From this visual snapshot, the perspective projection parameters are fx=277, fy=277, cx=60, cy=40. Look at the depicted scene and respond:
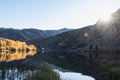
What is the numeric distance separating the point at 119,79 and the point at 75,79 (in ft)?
40.6

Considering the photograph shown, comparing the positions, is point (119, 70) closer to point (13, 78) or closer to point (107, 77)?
point (107, 77)

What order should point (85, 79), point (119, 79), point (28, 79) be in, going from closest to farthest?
point (28, 79)
point (119, 79)
point (85, 79)

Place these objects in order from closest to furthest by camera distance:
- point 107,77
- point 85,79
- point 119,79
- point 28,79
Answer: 1. point 28,79
2. point 119,79
3. point 107,77
4. point 85,79


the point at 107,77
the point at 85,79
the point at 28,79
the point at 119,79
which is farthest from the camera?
the point at 85,79

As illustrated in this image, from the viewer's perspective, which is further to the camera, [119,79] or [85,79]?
[85,79]

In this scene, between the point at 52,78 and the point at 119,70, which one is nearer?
the point at 52,78

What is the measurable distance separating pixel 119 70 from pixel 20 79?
25224 mm

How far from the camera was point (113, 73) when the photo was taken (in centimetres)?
6650

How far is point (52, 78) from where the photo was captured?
47.0 meters

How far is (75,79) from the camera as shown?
6650 cm

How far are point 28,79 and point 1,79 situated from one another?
13.5 metres

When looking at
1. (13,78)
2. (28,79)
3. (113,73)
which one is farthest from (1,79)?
(113,73)

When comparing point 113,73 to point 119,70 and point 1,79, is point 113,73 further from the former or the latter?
point 1,79

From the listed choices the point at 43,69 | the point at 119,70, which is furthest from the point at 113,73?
the point at 43,69
